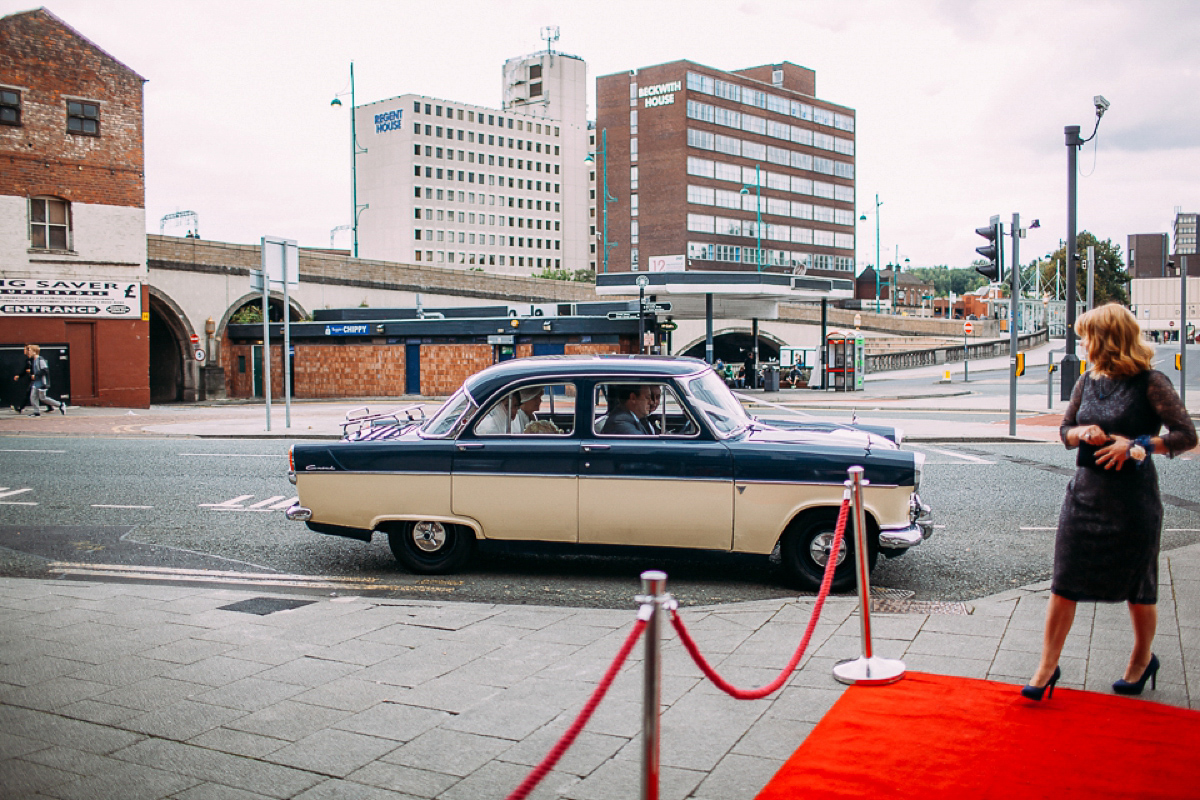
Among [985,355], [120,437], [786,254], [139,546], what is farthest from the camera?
[786,254]

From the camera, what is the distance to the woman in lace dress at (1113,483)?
4.03m

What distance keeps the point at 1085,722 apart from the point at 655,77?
9583cm

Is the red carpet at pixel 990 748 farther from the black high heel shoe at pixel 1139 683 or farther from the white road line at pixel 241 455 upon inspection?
the white road line at pixel 241 455

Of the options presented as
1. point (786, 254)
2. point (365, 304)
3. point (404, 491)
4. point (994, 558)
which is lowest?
point (994, 558)

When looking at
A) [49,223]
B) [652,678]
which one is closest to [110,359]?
[49,223]

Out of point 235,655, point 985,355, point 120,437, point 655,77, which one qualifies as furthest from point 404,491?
point 655,77

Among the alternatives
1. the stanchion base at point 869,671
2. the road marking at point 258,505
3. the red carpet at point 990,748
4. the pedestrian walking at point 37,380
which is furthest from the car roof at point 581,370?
the pedestrian walking at point 37,380

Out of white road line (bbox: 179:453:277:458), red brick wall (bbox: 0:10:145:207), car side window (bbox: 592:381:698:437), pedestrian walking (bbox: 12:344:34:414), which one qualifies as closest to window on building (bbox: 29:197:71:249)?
red brick wall (bbox: 0:10:145:207)

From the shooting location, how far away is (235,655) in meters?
5.01

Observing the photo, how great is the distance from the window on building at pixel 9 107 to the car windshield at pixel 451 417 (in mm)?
29084

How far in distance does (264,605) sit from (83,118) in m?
30.5

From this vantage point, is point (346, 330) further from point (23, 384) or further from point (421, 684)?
point (421, 684)

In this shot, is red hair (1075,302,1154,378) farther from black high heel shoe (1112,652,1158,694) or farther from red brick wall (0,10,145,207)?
red brick wall (0,10,145,207)

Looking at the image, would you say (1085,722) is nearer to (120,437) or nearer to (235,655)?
(235,655)
